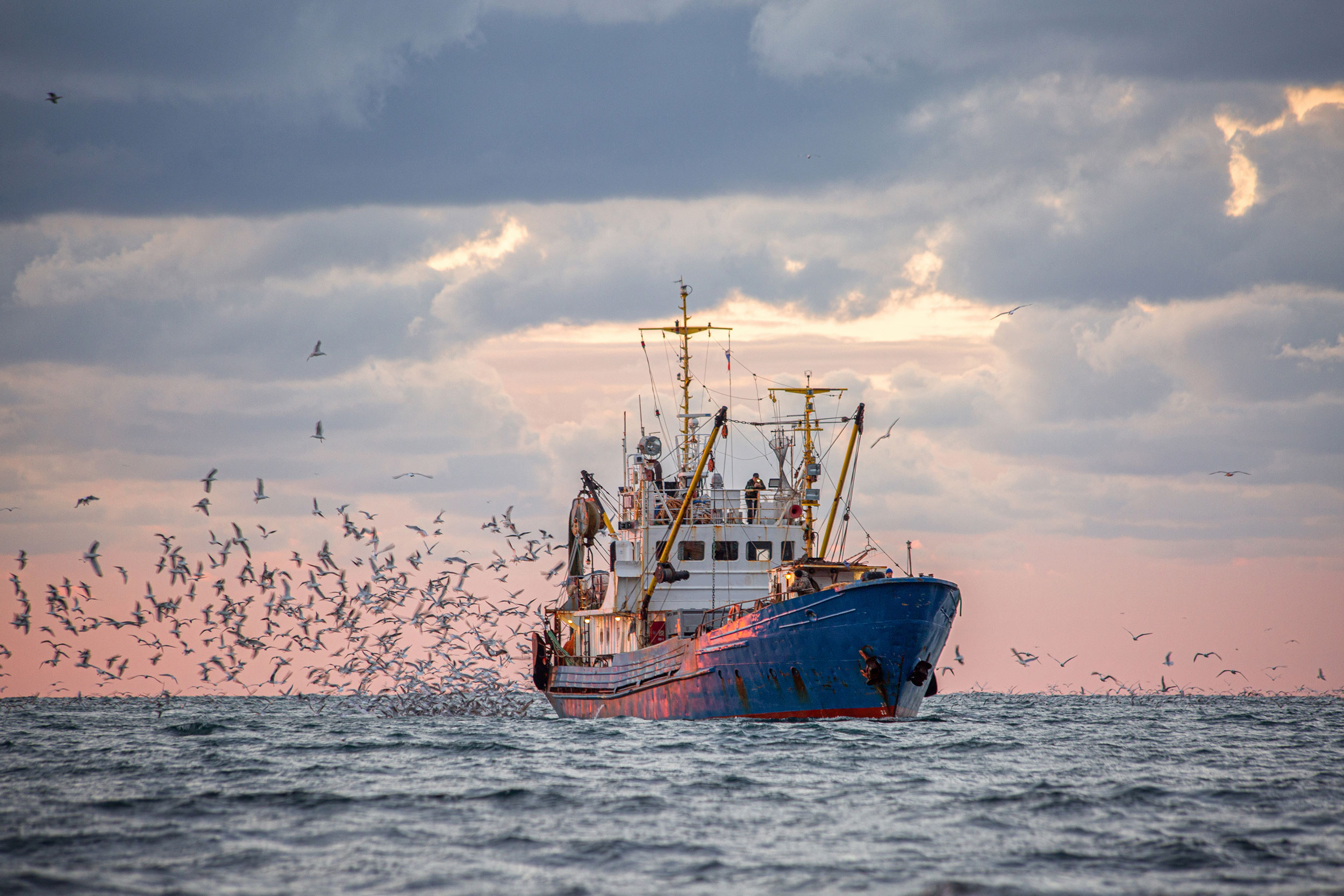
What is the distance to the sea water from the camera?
17.9 meters

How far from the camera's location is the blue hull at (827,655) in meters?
37.1

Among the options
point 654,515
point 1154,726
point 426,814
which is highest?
point 654,515

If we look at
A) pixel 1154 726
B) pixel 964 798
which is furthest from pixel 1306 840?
pixel 1154 726

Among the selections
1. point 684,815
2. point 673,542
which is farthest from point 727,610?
point 684,815

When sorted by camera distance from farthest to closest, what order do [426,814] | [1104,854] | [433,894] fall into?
1. [426,814]
2. [1104,854]
3. [433,894]

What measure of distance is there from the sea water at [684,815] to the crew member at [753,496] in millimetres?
10488

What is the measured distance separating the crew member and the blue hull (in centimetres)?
835

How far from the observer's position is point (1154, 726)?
179 feet

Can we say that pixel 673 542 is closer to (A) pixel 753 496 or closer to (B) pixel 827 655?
(A) pixel 753 496

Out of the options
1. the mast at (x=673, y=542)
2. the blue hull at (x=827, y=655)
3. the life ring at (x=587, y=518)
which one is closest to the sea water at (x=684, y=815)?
the blue hull at (x=827, y=655)

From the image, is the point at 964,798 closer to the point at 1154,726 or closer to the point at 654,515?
the point at 654,515

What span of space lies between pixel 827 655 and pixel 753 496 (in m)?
12.9

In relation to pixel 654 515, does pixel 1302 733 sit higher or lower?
lower

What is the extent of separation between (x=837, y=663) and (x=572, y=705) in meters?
18.5
